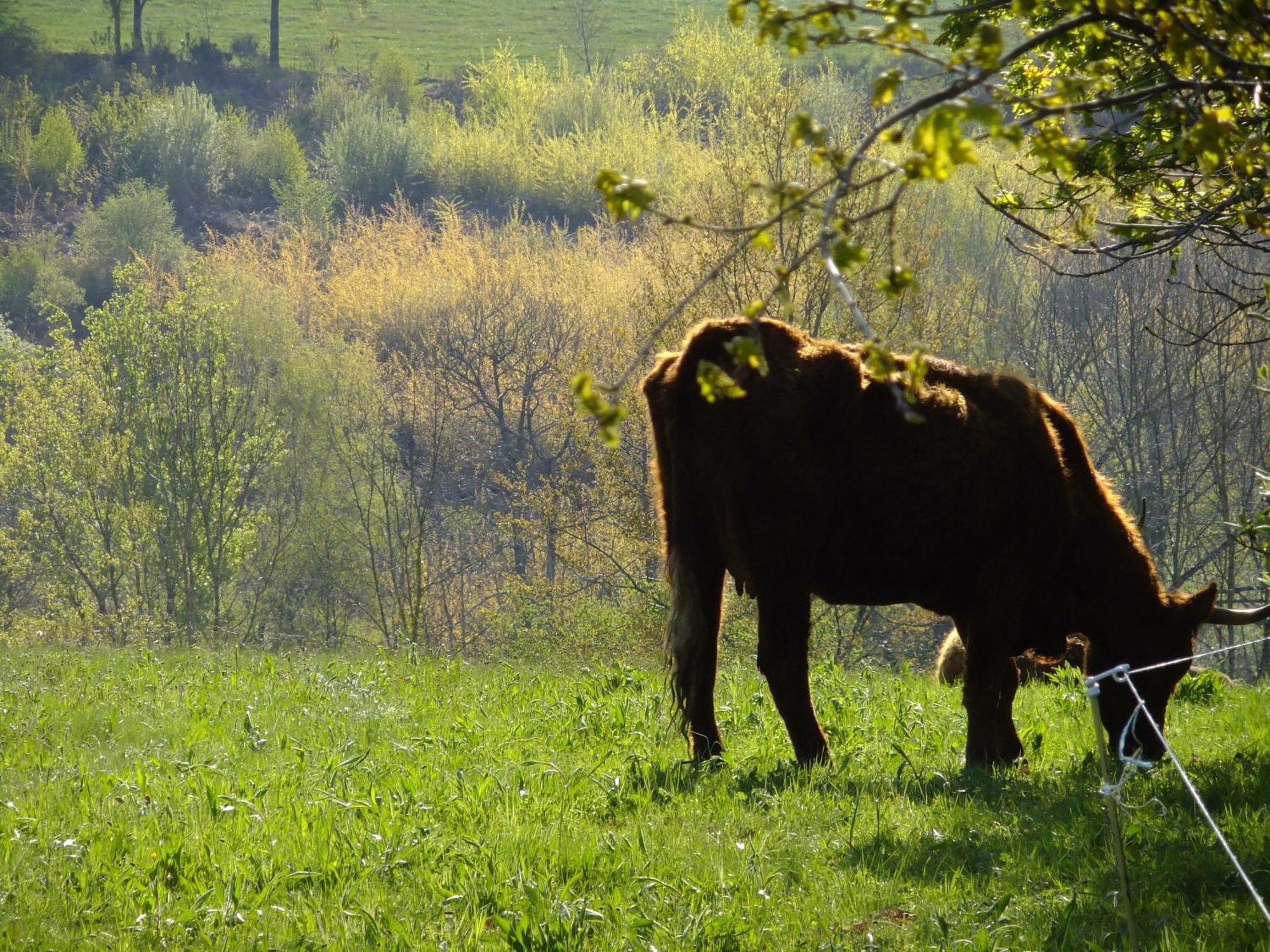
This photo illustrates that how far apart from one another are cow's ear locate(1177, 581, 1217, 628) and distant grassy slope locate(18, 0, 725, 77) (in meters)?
93.1

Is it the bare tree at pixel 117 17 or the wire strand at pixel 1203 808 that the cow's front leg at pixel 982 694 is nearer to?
the wire strand at pixel 1203 808

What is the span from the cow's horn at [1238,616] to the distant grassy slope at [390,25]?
9310cm

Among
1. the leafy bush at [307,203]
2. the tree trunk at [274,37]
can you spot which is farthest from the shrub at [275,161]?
the tree trunk at [274,37]

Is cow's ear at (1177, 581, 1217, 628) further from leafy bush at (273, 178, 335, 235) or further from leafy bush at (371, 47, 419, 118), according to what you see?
leafy bush at (371, 47, 419, 118)

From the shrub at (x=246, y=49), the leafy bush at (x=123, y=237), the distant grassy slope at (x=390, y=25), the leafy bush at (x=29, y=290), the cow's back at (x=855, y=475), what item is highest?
the distant grassy slope at (x=390, y=25)

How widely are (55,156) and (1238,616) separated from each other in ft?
248

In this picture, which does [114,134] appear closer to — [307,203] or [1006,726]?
[307,203]

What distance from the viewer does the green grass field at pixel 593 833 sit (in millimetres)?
4633

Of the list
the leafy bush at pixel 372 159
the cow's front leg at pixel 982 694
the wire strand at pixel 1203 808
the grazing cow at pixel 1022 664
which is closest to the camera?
the wire strand at pixel 1203 808

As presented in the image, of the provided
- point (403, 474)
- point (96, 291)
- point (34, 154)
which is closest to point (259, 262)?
point (96, 291)

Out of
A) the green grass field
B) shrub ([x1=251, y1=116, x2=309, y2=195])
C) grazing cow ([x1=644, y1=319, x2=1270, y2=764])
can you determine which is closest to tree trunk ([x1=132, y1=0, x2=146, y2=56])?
shrub ([x1=251, y1=116, x2=309, y2=195])

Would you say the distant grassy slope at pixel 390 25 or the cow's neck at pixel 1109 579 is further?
the distant grassy slope at pixel 390 25

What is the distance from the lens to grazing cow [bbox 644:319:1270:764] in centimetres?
702

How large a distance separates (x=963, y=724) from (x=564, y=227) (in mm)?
61718
